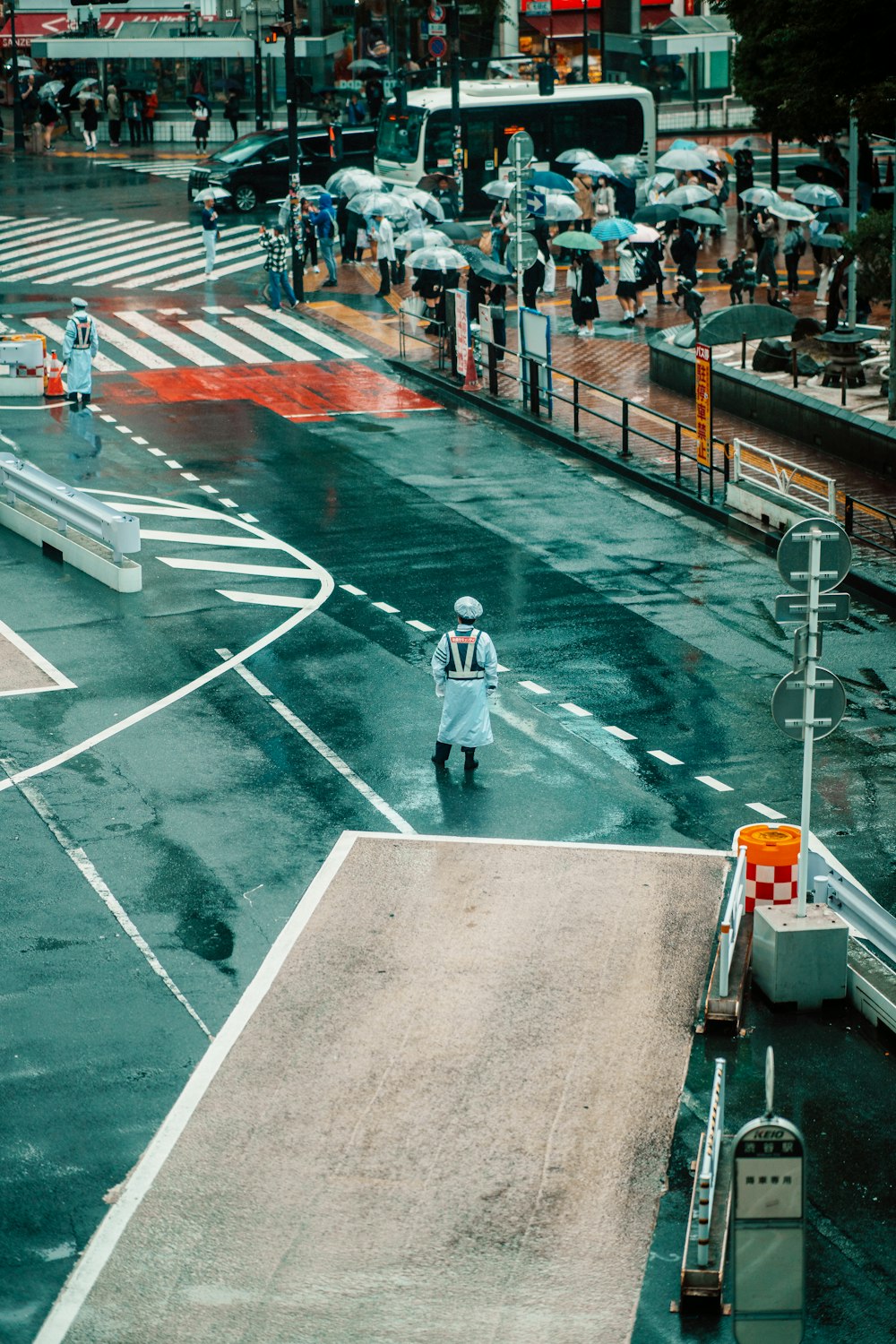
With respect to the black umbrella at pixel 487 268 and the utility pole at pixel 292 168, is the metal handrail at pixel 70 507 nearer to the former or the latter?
the black umbrella at pixel 487 268

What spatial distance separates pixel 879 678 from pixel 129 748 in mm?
7299

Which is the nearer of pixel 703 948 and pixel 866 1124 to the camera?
pixel 866 1124

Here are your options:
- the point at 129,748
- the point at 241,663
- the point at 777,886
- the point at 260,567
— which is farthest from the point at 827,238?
the point at 777,886

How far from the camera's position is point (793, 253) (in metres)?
37.4

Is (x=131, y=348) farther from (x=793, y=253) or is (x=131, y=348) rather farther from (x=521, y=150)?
(x=793, y=253)

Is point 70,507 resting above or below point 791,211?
below

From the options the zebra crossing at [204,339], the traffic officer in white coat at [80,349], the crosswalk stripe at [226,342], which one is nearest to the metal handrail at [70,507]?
the traffic officer in white coat at [80,349]

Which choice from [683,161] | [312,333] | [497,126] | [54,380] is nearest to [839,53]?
[312,333]

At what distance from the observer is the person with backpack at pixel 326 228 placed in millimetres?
40406

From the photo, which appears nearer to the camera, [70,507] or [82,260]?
[70,507]

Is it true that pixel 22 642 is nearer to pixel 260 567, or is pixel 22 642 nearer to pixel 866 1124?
pixel 260 567

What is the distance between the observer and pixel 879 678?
18.5 m

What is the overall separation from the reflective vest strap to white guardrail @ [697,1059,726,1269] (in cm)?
609

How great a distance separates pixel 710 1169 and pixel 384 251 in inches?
1231
